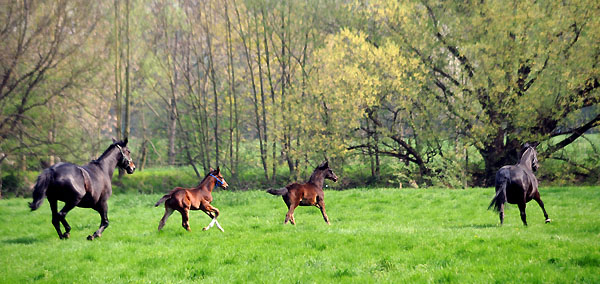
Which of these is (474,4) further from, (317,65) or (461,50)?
(317,65)

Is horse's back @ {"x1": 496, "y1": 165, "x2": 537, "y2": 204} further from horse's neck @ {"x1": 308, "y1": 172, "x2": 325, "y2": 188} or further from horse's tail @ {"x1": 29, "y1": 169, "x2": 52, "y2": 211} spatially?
horse's tail @ {"x1": 29, "y1": 169, "x2": 52, "y2": 211}

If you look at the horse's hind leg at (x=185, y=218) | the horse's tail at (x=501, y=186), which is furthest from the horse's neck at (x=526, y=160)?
the horse's hind leg at (x=185, y=218)

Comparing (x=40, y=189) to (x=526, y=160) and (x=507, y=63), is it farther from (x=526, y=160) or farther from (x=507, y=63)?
(x=507, y=63)

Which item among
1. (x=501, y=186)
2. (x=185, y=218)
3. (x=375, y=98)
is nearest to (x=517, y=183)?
(x=501, y=186)

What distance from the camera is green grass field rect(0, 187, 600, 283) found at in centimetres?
851

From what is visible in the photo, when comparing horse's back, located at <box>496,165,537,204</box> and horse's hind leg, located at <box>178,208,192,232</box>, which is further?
horse's back, located at <box>496,165,537,204</box>

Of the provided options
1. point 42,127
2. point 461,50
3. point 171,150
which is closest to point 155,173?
point 171,150

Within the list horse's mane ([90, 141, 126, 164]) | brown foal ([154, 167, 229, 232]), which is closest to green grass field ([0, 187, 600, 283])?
brown foal ([154, 167, 229, 232])

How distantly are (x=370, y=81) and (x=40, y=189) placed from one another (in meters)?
18.1

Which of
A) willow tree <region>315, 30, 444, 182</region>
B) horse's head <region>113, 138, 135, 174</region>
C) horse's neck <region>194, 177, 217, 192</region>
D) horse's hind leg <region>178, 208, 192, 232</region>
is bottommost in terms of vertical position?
horse's hind leg <region>178, 208, 192, 232</region>

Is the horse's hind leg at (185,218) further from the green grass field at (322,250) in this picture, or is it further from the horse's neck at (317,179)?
the horse's neck at (317,179)

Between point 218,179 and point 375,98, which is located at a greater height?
point 375,98

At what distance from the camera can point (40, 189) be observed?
11148 mm

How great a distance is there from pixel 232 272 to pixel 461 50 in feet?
66.4
